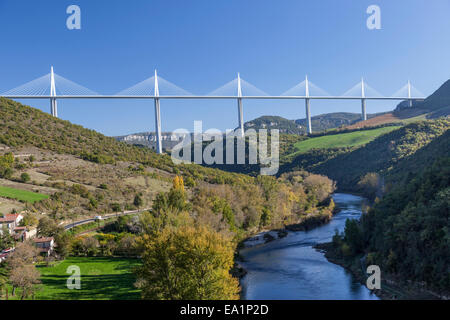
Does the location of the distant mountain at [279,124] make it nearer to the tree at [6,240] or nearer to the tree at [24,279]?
the tree at [6,240]

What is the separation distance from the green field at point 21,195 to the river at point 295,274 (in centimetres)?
1287

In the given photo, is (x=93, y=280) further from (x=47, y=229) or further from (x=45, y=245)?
(x=47, y=229)

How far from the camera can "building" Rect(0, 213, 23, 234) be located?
61.4ft

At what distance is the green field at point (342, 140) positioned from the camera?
69.2 meters

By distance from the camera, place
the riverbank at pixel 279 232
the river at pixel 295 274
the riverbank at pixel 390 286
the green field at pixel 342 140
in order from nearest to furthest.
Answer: the riverbank at pixel 390 286
the river at pixel 295 274
the riverbank at pixel 279 232
the green field at pixel 342 140

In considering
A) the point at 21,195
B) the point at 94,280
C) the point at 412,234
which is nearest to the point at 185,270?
the point at 94,280

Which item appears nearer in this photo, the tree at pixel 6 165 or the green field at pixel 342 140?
the tree at pixel 6 165

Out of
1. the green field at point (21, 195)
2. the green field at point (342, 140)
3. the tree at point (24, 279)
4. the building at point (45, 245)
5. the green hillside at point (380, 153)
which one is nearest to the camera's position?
the tree at point (24, 279)

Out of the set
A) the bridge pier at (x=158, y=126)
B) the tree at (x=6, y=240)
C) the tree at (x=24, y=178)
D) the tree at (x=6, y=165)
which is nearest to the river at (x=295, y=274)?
the tree at (x=6, y=240)

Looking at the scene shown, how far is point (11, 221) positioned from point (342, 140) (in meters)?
62.1

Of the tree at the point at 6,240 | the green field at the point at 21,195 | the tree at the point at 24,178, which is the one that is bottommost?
the tree at the point at 6,240

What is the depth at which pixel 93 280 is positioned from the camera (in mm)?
15844

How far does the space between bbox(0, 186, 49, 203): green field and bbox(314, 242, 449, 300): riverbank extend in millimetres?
17605

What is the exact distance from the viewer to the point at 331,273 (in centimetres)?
1925
